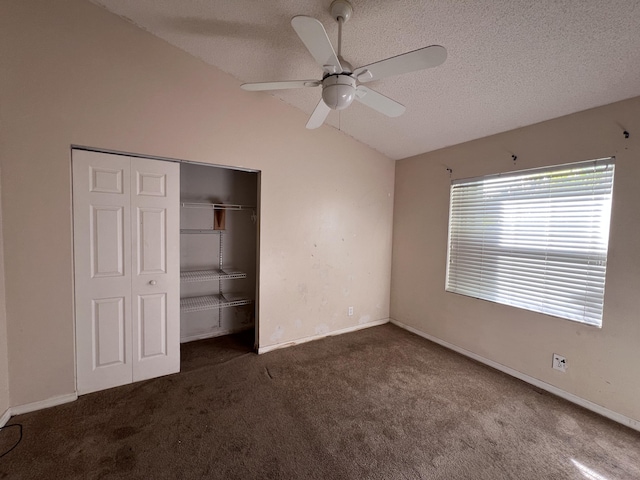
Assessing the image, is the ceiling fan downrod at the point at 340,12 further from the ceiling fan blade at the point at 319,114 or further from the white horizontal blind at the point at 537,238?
the white horizontal blind at the point at 537,238

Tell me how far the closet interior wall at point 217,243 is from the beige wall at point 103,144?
608mm

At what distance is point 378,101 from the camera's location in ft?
5.82

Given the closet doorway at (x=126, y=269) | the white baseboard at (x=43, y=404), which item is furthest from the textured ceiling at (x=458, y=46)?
the white baseboard at (x=43, y=404)

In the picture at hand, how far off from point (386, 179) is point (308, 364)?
103 inches

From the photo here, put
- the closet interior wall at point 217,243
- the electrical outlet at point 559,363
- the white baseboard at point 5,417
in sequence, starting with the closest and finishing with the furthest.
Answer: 1. the white baseboard at point 5,417
2. the electrical outlet at point 559,363
3. the closet interior wall at point 217,243

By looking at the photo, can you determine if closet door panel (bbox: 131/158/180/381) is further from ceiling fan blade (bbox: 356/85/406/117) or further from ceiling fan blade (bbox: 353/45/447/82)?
ceiling fan blade (bbox: 353/45/447/82)

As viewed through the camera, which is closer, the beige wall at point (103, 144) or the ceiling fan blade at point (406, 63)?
the ceiling fan blade at point (406, 63)

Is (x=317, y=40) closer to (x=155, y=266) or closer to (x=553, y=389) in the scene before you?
(x=155, y=266)

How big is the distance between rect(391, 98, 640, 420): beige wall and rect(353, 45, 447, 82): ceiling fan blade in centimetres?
178

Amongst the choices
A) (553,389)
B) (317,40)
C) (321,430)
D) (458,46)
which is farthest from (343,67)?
(553,389)

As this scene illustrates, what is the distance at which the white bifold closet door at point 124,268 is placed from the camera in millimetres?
2121

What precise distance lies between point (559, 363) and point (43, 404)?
413 cm

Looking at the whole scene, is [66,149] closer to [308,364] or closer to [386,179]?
[308,364]

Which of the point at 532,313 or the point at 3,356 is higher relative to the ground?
the point at 532,313
